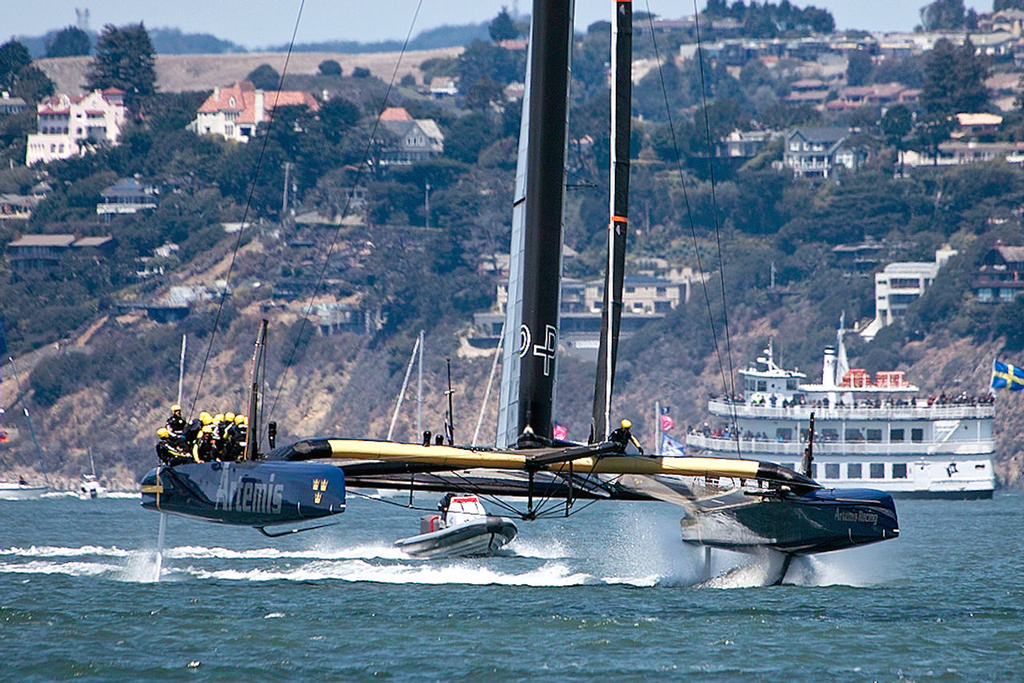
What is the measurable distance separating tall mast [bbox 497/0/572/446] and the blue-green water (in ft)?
8.94

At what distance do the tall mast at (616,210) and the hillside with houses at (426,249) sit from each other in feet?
164

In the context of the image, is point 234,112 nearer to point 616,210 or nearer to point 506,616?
point 616,210

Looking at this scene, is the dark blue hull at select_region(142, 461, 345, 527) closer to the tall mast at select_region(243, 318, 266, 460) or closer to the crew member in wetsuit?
the tall mast at select_region(243, 318, 266, 460)

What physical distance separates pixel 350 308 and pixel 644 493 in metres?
77.7

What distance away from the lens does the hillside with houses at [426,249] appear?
89688 mm

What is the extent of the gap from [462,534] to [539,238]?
11.6 m

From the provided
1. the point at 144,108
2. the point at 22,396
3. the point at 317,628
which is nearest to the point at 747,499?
the point at 317,628

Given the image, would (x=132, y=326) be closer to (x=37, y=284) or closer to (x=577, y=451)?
(x=37, y=284)

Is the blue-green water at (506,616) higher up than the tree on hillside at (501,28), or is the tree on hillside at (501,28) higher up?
the tree on hillside at (501,28)

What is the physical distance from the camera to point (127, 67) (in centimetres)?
13562

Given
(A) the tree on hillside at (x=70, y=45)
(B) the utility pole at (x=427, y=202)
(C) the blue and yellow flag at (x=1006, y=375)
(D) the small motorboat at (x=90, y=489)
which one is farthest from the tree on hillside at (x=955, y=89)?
(A) the tree on hillside at (x=70, y=45)

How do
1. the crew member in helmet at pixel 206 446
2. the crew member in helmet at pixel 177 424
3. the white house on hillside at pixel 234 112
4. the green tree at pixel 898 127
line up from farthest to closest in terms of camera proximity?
the white house on hillside at pixel 234 112 → the green tree at pixel 898 127 → the crew member in helmet at pixel 177 424 → the crew member in helmet at pixel 206 446

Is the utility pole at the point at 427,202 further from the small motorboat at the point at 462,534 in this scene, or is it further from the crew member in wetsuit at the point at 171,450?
the crew member in wetsuit at the point at 171,450

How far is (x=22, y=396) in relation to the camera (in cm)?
8931
